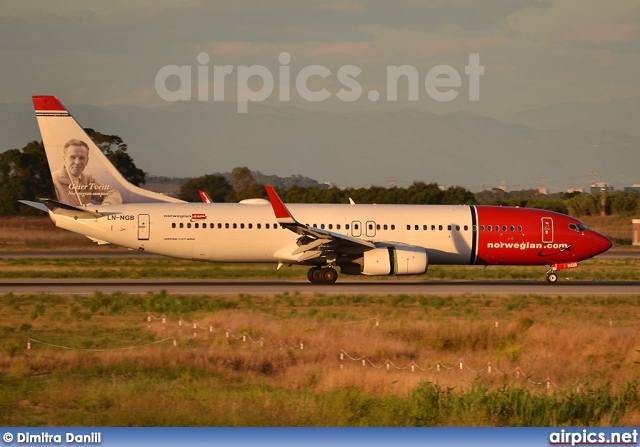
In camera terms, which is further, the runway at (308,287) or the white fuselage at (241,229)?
the white fuselage at (241,229)

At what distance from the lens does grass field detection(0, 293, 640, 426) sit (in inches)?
515

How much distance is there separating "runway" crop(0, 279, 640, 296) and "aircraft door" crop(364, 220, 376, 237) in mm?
2014

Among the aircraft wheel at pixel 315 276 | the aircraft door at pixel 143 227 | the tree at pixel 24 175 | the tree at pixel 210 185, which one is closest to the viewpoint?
the aircraft door at pixel 143 227

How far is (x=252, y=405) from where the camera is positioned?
44.0ft

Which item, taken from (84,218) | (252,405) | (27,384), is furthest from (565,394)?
(84,218)

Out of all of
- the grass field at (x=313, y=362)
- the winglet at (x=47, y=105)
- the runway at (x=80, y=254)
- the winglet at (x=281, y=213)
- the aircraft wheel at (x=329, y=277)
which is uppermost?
the winglet at (x=47, y=105)

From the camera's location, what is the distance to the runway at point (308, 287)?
101 feet

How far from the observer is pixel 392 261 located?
3197 centimetres

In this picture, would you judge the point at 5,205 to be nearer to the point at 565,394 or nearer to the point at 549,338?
the point at 549,338

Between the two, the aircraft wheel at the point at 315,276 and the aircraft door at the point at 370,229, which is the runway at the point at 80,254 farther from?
the aircraft door at the point at 370,229

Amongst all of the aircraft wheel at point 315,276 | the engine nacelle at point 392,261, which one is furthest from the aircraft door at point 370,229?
the aircraft wheel at point 315,276

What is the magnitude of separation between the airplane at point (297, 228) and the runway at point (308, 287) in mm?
949

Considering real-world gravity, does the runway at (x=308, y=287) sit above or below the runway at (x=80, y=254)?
below

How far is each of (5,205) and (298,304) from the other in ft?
→ 181
